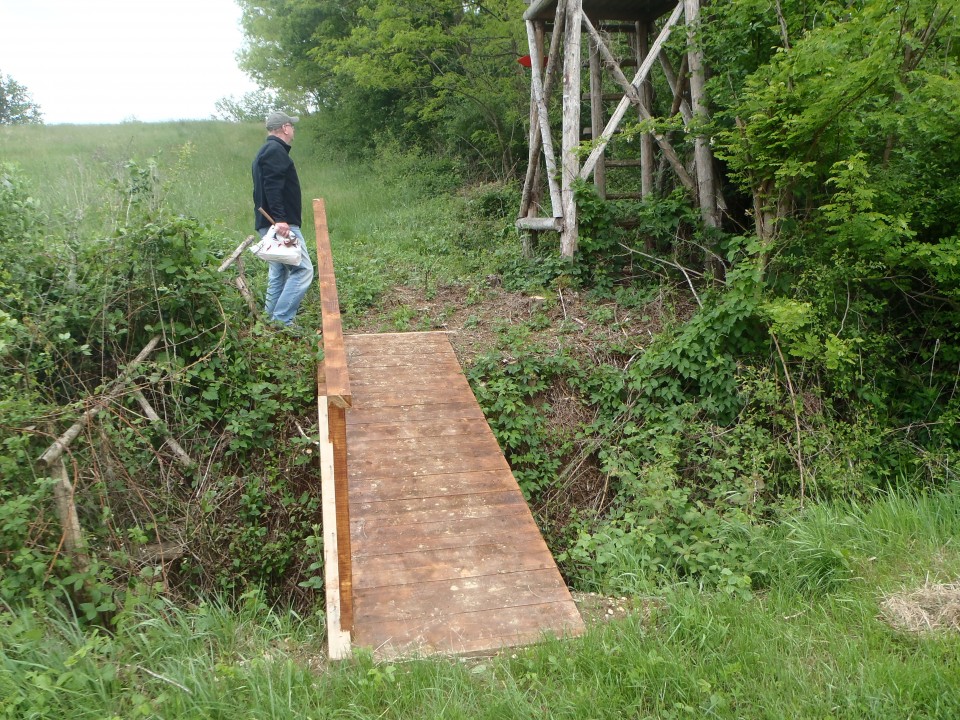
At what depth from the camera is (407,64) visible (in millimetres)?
15398

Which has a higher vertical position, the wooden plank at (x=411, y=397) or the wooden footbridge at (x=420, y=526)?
the wooden plank at (x=411, y=397)

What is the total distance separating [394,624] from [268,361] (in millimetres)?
3124

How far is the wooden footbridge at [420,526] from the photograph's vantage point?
342cm

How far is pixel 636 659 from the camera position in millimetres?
3121

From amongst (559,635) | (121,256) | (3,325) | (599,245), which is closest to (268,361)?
(121,256)

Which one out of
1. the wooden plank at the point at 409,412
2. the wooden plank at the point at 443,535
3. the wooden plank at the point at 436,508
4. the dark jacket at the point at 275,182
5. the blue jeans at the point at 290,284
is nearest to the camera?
the wooden plank at the point at 443,535

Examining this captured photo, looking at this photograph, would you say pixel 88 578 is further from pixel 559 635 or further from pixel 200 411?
pixel 559 635

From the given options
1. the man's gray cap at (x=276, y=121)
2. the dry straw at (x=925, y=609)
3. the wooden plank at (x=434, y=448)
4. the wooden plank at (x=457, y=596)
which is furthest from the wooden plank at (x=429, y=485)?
the man's gray cap at (x=276, y=121)

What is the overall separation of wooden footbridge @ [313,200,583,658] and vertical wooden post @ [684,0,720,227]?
3.67 metres

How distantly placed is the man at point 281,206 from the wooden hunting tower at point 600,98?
3113 mm

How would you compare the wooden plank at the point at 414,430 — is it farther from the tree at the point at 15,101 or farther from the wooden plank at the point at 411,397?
the tree at the point at 15,101

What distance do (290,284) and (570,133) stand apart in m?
3.91

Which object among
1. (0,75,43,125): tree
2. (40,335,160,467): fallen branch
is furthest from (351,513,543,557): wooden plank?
(0,75,43,125): tree

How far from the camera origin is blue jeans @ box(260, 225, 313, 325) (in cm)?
657
